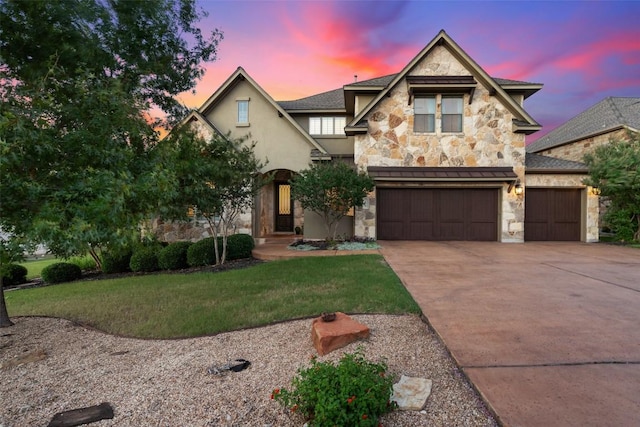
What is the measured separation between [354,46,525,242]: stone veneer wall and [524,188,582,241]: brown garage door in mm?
988

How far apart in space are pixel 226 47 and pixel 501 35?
1076cm

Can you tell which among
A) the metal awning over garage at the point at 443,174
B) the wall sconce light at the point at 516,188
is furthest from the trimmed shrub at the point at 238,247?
the wall sconce light at the point at 516,188

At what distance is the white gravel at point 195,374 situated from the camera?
2549mm

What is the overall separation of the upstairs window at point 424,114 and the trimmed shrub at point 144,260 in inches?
420

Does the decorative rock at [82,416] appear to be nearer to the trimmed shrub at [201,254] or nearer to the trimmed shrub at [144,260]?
the trimmed shrub at [201,254]

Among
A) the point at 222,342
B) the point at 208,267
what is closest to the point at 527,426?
the point at 222,342

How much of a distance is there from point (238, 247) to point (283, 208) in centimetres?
723

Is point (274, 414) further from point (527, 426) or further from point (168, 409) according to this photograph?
point (527, 426)

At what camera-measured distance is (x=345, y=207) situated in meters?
11.5

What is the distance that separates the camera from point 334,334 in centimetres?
356

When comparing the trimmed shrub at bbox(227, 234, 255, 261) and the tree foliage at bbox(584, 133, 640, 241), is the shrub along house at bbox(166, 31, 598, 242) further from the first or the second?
the trimmed shrub at bbox(227, 234, 255, 261)

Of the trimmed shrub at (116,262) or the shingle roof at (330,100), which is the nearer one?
the trimmed shrub at (116,262)

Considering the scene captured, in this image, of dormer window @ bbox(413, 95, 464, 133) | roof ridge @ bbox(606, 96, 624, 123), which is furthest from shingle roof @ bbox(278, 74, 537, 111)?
roof ridge @ bbox(606, 96, 624, 123)

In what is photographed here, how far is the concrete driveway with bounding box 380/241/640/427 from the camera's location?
2469mm
